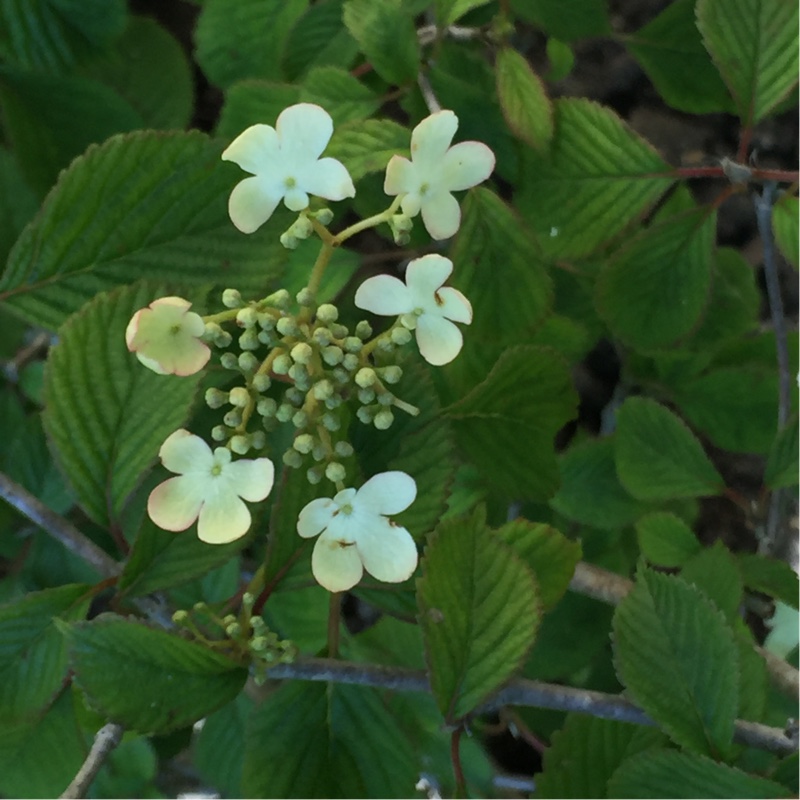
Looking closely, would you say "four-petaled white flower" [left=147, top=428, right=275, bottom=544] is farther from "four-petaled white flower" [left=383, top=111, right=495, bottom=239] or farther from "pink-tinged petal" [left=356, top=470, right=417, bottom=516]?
"four-petaled white flower" [left=383, top=111, right=495, bottom=239]

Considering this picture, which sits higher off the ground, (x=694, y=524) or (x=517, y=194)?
(x=517, y=194)

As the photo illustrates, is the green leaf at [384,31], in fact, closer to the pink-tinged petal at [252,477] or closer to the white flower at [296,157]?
the white flower at [296,157]

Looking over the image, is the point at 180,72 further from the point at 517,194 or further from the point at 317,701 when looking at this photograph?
the point at 317,701

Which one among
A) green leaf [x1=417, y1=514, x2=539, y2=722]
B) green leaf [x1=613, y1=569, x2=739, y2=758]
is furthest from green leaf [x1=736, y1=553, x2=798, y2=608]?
green leaf [x1=417, y1=514, x2=539, y2=722]

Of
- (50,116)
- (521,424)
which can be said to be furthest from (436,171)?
(50,116)

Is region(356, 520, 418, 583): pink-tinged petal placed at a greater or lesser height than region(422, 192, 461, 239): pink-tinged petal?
lesser

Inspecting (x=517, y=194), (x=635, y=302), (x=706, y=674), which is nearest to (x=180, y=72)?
(x=517, y=194)

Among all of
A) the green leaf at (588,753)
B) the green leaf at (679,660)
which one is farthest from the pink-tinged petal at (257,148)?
the green leaf at (588,753)
